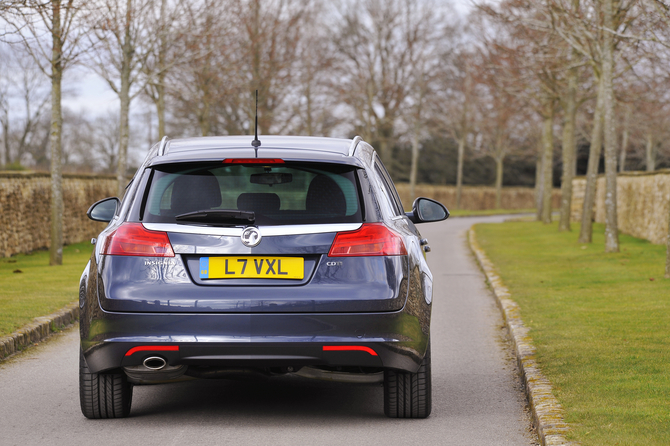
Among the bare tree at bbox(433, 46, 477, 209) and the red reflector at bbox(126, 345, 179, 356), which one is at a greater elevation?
the bare tree at bbox(433, 46, 477, 209)

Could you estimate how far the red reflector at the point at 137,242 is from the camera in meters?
4.74

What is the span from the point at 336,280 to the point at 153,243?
1.01 m

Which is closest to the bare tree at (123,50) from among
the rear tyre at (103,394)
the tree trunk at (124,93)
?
the tree trunk at (124,93)

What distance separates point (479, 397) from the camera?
6094mm

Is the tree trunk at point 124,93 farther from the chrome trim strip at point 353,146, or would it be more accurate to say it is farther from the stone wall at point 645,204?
the chrome trim strip at point 353,146

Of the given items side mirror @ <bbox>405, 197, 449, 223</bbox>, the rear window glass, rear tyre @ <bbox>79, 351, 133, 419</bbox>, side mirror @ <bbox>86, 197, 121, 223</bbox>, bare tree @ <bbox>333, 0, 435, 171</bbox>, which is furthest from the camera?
bare tree @ <bbox>333, 0, 435, 171</bbox>

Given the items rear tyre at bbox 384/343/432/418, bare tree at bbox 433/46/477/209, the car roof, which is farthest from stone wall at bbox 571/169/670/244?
bare tree at bbox 433/46/477/209

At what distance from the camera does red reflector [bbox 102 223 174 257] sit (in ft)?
15.5

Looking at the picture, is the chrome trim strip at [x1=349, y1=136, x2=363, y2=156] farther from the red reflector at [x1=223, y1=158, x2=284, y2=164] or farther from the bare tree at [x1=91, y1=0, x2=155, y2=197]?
the bare tree at [x1=91, y1=0, x2=155, y2=197]

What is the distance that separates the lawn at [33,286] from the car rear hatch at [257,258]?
12.1 feet

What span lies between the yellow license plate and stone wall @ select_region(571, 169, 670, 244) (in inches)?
597

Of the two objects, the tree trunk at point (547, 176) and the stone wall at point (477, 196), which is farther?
the stone wall at point (477, 196)

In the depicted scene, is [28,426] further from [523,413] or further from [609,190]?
[609,190]

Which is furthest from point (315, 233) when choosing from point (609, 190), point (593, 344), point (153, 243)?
point (609, 190)
